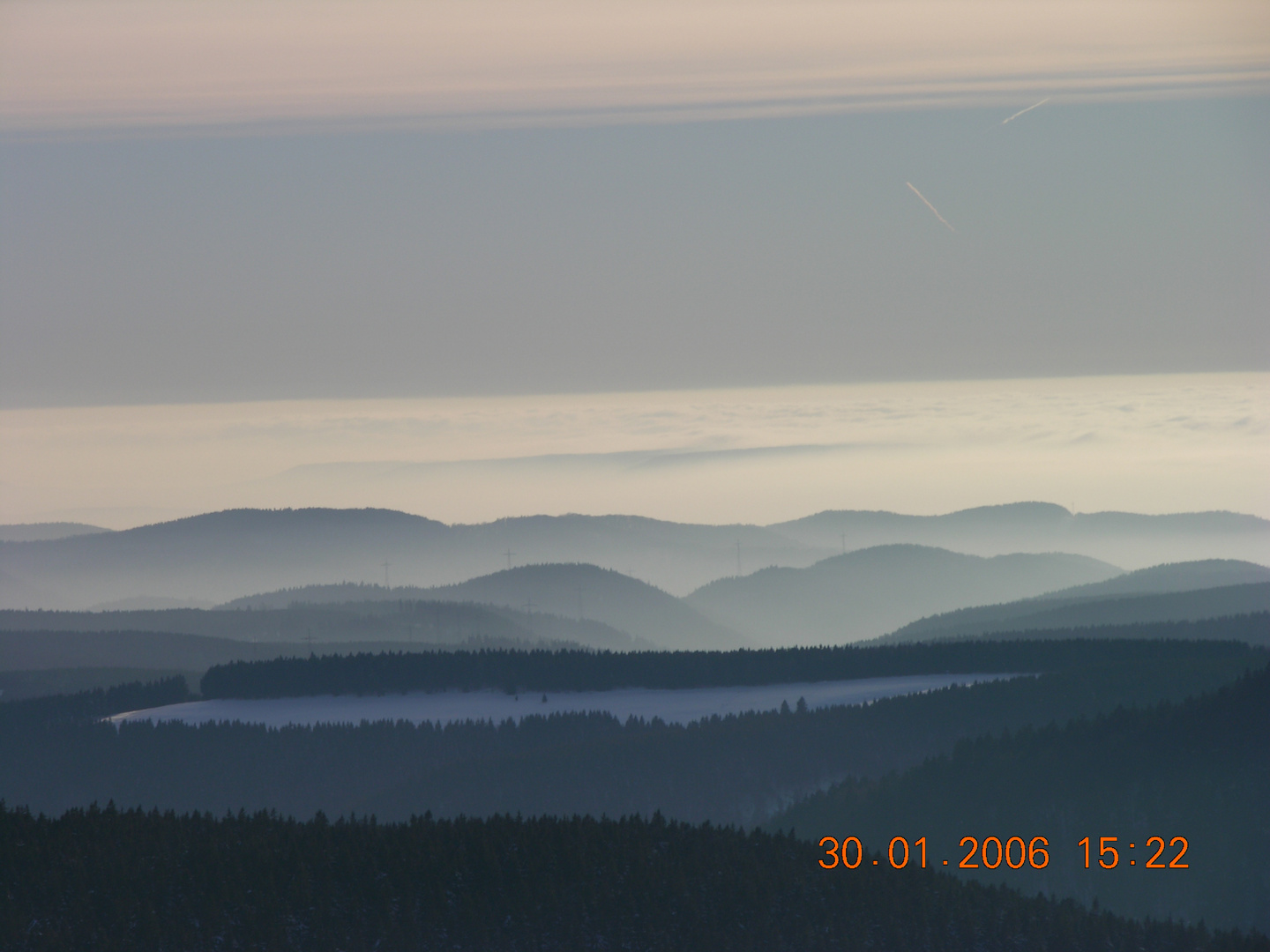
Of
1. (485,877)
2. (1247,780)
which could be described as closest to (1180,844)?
(1247,780)

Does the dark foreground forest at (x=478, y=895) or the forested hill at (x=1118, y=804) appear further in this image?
the forested hill at (x=1118, y=804)

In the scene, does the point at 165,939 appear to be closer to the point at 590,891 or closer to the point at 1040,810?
the point at 590,891

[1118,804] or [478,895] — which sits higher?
[478,895]

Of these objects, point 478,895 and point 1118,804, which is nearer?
point 478,895

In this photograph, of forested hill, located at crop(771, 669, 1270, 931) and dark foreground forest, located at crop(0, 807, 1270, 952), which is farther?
forested hill, located at crop(771, 669, 1270, 931)
